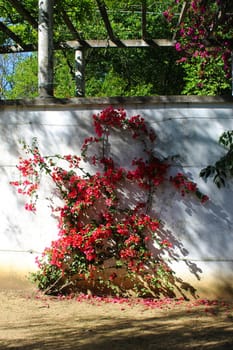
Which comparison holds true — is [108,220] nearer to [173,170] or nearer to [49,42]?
[173,170]

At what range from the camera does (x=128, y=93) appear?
16922 mm

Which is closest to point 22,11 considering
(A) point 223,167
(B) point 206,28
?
(B) point 206,28

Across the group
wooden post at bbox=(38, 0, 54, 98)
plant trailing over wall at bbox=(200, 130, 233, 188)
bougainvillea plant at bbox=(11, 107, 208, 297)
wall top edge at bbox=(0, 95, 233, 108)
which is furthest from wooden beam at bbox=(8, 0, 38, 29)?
plant trailing over wall at bbox=(200, 130, 233, 188)

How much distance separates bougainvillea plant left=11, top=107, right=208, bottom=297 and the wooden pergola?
3.46 feet

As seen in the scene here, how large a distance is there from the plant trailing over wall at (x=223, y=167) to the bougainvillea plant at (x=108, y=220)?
22 centimetres

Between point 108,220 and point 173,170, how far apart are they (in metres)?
0.90

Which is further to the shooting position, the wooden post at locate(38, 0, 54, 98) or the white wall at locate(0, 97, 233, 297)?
the wooden post at locate(38, 0, 54, 98)

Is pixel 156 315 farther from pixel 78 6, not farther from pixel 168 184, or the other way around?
pixel 78 6

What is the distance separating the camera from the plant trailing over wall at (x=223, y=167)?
5.11 meters

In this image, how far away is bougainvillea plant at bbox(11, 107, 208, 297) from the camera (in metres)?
5.18

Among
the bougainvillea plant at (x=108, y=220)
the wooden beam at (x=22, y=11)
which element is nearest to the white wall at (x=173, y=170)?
the bougainvillea plant at (x=108, y=220)

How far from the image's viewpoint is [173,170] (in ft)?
17.2

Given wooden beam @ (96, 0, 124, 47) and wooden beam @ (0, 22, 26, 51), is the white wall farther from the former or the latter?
wooden beam @ (0, 22, 26, 51)

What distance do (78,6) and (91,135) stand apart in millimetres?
5294
